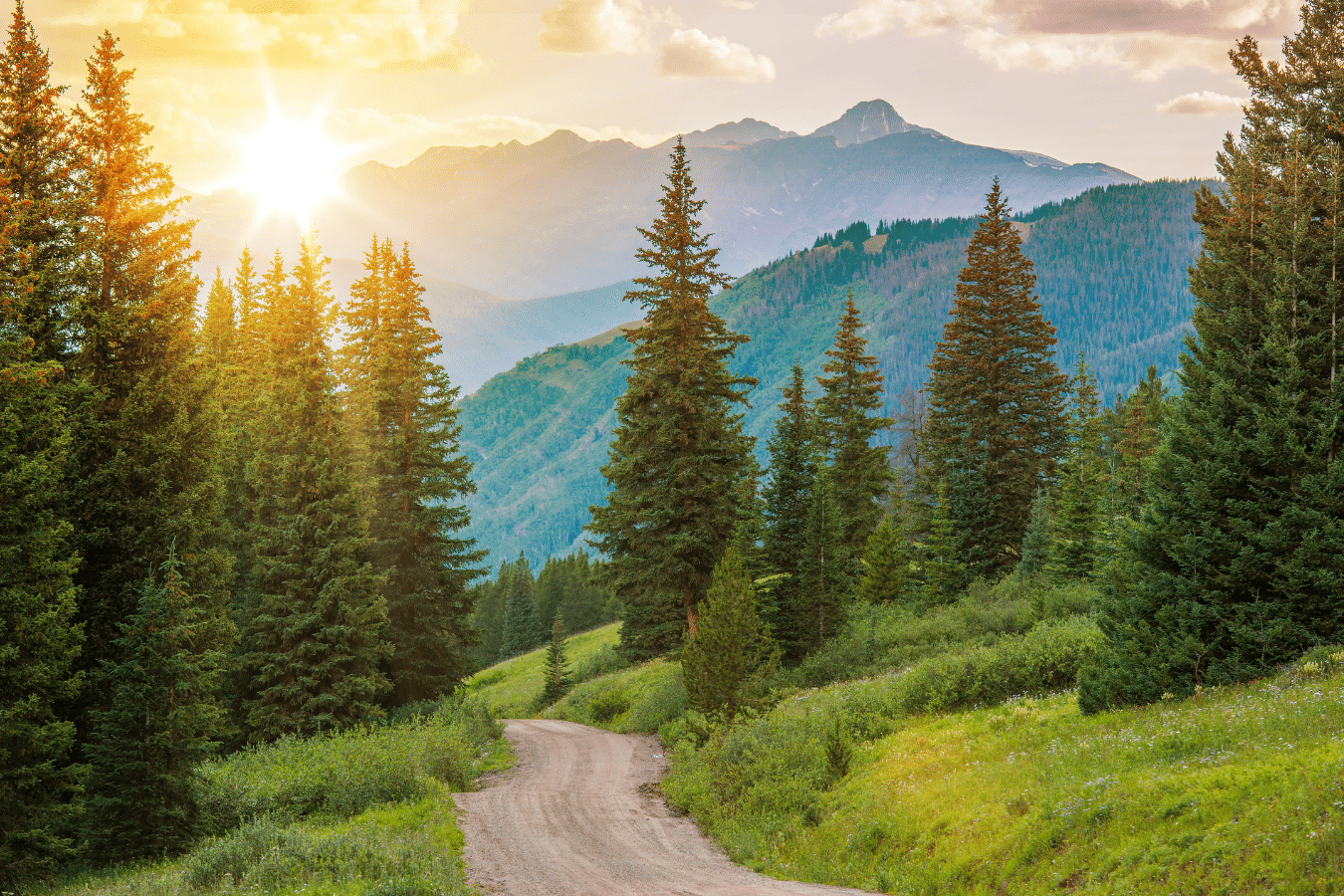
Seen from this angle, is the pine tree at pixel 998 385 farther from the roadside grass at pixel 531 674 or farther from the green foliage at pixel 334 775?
the green foliage at pixel 334 775

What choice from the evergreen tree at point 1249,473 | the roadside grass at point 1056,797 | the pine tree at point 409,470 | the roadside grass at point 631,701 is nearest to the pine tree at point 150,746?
the roadside grass at point 1056,797

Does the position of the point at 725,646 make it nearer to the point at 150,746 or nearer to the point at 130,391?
the point at 150,746

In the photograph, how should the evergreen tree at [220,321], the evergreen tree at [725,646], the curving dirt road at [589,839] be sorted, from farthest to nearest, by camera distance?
1. the evergreen tree at [220,321]
2. the evergreen tree at [725,646]
3. the curving dirt road at [589,839]

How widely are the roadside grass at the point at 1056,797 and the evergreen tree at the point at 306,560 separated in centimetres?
1300

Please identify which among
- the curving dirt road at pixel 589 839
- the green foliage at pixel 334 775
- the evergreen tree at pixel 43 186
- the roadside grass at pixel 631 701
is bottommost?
the roadside grass at pixel 631 701

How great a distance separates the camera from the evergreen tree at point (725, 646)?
21.9 meters

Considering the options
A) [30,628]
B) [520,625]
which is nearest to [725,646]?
[30,628]

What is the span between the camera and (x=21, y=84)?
19.5 metres

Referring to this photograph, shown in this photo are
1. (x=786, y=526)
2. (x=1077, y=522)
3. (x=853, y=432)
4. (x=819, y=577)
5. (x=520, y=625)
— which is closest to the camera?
(x=819, y=577)

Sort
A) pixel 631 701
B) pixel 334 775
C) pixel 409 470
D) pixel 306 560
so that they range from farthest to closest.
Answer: pixel 631 701 → pixel 409 470 → pixel 306 560 → pixel 334 775

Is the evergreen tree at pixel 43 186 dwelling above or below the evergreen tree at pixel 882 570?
above

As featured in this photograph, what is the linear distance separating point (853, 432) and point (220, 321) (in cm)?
3587

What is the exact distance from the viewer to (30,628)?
1535 cm

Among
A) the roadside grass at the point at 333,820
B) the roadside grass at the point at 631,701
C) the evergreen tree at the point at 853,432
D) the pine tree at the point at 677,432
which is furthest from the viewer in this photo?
the evergreen tree at the point at 853,432
